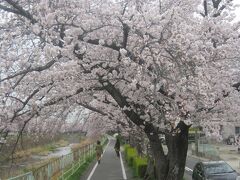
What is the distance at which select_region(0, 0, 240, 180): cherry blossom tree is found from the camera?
834cm

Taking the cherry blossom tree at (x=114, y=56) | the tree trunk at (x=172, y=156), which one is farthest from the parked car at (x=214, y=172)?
the cherry blossom tree at (x=114, y=56)

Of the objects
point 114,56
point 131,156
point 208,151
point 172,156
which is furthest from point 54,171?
point 208,151

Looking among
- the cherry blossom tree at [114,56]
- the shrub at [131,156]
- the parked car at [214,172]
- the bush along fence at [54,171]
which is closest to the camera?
the cherry blossom tree at [114,56]

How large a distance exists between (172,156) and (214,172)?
20.4 ft

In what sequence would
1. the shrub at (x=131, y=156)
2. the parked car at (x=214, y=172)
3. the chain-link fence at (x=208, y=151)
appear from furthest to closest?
the chain-link fence at (x=208, y=151) → the shrub at (x=131, y=156) → the parked car at (x=214, y=172)

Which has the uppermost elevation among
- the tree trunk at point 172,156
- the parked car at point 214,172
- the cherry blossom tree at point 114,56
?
the cherry blossom tree at point 114,56

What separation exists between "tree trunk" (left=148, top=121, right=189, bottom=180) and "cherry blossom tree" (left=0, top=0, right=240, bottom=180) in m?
0.90

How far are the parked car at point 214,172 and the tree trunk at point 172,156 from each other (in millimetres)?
5525

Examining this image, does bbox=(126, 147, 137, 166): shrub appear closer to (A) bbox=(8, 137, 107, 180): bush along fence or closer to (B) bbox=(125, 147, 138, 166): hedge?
Result: (B) bbox=(125, 147, 138, 166): hedge

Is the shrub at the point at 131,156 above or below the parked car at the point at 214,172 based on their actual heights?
above

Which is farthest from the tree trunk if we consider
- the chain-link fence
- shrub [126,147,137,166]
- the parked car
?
the chain-link fence

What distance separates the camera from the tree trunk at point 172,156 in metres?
11.6

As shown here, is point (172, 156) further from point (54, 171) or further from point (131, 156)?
point (131, 156)

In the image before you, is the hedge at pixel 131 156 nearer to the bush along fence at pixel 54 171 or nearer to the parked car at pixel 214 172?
the bush along fence at pixel 54 171
